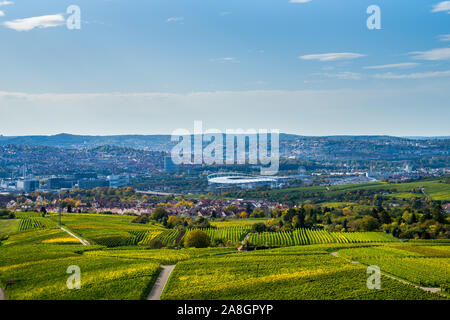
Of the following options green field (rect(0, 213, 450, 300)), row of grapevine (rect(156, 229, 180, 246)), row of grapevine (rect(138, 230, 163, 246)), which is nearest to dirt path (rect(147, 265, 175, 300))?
green field (rect(0, 213, 450, 300))

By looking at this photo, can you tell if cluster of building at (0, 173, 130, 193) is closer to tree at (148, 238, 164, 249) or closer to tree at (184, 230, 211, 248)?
tree at (148, 238, 164, 249)

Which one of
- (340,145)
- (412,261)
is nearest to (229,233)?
(412,261)

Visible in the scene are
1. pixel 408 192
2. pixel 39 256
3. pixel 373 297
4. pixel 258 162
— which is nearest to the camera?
pixel 373 297

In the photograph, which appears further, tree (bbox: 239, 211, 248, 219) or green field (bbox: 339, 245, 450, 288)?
tree (bbox: 239, 211, 248, 219)

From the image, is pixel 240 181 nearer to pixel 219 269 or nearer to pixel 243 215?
pixel 243 215

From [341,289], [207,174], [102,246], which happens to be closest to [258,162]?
[207,174]
